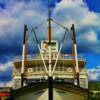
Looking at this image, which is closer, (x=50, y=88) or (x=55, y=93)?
(x=50, y=88)

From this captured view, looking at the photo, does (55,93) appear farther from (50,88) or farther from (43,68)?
(43,68)

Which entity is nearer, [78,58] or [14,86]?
[14,86]

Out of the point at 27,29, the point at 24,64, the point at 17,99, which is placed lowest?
the point at 17,99

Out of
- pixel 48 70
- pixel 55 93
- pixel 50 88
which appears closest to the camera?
pixel 50 88

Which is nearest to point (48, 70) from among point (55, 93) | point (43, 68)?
point (43, 68)

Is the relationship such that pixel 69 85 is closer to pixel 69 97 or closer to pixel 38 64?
pixel 69 97

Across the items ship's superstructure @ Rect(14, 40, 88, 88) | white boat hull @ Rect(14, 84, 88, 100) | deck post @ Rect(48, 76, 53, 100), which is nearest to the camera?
deck post @ Rect(48, 76, 53, 100)

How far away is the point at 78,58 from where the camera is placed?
42188 mm

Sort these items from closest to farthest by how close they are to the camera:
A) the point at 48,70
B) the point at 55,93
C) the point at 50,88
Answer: the point at 50,88
the point at 55,93
the point at 48,70

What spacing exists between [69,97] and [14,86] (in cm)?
890

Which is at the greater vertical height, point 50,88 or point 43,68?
point 43,68

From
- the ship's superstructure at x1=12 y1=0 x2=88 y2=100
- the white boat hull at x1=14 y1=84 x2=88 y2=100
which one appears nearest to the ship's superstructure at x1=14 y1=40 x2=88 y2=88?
the ship's superstructure at x1=12 y1=0 x2=88 y2=100

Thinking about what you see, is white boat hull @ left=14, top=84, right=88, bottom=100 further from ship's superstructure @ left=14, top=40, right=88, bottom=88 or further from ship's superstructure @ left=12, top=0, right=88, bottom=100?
ship's superstructure @ left=14, top=40, right=88, bottom=88

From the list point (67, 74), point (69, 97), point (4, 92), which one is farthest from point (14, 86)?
point (69, 97)
